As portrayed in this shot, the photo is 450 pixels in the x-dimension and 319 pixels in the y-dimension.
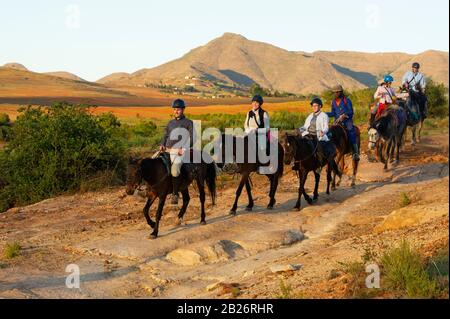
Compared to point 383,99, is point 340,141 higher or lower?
lower

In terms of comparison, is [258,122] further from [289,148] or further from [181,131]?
[181,131]

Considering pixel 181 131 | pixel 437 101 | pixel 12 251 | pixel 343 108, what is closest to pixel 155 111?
pixel 437 101

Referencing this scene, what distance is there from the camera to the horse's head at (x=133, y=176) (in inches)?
424

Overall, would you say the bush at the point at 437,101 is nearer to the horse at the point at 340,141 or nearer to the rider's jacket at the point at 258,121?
the horse at the point at 340,141

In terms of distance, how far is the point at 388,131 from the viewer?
17531 millimetres

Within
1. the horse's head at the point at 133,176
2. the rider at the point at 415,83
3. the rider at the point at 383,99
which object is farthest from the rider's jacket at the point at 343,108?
the horse's head at the point at 133,176

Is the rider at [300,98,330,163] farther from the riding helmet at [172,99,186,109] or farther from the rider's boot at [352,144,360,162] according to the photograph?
the riding helmet at [172,99,186,109]

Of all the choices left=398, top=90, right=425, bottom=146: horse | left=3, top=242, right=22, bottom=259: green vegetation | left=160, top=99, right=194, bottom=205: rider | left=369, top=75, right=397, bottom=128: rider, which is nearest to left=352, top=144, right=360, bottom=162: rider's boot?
left=369, top=75, right=397, bottom=128: rider

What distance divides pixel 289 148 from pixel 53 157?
360 inches

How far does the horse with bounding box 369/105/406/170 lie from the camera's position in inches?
671
